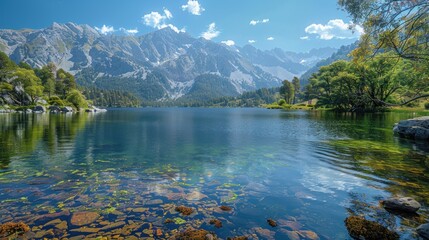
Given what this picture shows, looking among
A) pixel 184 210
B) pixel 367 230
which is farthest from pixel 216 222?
pixel 367 230

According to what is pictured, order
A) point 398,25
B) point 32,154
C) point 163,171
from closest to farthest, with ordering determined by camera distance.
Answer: point 398,25 < point 163,171 < point 32,154

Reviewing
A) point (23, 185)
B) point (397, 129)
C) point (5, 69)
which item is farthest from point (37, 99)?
point (397, 129)

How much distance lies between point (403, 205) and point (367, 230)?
373cm

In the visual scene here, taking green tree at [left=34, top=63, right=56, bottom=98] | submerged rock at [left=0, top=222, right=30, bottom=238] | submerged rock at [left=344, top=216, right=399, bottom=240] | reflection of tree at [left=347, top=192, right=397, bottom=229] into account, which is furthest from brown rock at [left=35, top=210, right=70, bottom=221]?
green tree at [left=34, top=63, right=56, bottom=98]

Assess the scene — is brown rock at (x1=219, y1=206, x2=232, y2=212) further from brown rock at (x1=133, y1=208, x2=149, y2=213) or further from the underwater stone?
brown rock at (x1=133, y1=208, x2=149, y2=213)

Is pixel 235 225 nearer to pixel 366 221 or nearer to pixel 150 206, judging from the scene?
pixel 150 206

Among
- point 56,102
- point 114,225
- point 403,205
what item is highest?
point 56,102

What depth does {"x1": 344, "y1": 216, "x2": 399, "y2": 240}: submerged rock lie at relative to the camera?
10.1 meters

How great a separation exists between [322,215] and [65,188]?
15.4 meters

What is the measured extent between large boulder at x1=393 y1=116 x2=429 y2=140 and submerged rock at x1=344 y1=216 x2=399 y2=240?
37.2 m

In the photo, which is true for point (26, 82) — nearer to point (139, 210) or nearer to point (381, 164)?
point (139, 210)

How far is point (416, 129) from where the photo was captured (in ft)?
129

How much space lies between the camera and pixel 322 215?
12.5 m

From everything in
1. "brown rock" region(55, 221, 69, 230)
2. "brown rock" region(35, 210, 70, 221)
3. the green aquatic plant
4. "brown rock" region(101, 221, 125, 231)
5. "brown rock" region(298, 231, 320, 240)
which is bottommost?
"brown rock" region(298, 231, 320, 240)
